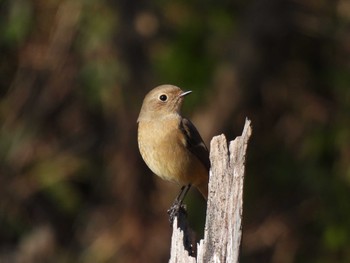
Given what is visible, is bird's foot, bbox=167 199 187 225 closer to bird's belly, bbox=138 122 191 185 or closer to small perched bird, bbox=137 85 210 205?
small perched bird, bbox=137 85 210 205

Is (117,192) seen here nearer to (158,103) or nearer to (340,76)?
(340,76)

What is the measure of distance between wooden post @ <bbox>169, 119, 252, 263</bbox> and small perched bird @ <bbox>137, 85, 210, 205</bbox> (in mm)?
1971

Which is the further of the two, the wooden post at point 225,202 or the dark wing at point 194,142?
the dark wing at point 194,142

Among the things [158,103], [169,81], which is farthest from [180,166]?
[169,81]

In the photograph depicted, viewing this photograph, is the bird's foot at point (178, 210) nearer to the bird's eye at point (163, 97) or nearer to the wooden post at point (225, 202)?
the bird's eye at point (163, 97)

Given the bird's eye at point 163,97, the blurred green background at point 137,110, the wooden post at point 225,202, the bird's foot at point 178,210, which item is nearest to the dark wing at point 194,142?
the bird's eye at point 163,97

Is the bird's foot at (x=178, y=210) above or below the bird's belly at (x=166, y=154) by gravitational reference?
below

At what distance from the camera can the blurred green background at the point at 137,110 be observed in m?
13.5

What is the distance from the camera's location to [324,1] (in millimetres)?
13680

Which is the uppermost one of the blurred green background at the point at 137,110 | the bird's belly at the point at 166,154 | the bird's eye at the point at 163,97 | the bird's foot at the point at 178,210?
the blurred green background at the point at 137,110

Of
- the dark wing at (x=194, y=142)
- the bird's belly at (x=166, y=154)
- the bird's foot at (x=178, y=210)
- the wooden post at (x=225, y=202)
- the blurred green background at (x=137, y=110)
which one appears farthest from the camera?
the blurred green background at (x=137, y=110)

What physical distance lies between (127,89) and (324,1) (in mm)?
2641

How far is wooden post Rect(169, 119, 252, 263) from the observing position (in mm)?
6086

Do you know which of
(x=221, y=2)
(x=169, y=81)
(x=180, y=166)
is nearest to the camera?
(x=180, y=166)
